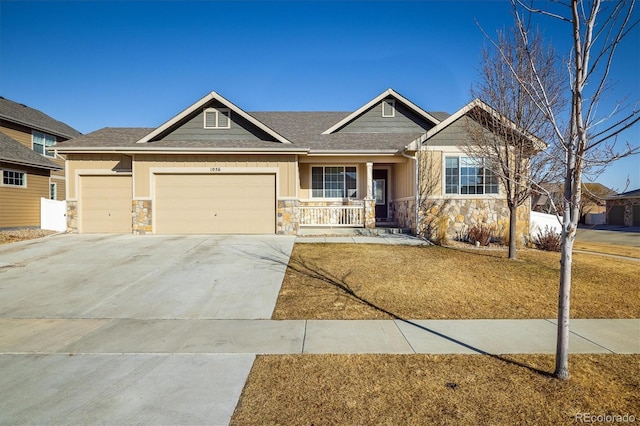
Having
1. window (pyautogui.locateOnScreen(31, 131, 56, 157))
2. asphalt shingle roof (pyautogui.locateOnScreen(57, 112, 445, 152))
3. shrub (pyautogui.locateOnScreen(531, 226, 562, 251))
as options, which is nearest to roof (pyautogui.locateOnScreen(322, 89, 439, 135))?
asphalt shingle roof (pyautogui.locateOnScreen(57, 112, 445, 152))

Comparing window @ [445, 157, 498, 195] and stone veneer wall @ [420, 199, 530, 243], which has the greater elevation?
window @ [445, 157, 498, 195]

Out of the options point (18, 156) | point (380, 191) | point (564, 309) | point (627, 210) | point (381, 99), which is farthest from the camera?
point (627, 210)

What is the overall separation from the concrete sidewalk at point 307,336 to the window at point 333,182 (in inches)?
425

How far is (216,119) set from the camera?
14.1m

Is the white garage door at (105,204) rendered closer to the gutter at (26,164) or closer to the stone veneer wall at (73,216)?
the stone veneer wall at (73,216)

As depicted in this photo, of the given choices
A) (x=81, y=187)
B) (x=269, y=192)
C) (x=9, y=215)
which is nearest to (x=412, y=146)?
(x=269, y=192)

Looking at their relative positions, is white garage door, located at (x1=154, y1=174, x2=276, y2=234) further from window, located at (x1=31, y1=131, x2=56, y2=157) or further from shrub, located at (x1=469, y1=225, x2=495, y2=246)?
window, located at (x1=31, y1=131, x2=56, y2=157)

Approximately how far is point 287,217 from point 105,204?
769cm

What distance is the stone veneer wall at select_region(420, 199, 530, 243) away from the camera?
1294 cm

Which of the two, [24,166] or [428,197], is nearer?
[428,197]

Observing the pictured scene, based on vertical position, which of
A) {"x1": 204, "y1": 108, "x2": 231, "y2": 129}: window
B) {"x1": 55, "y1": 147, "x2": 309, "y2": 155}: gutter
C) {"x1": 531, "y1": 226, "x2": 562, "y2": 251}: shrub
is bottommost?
{"x1": 531, "y1": 226, "x2": 562, "y2": 251}: shrub

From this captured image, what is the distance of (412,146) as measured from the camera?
13031mm

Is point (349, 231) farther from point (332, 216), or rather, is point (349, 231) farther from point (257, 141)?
point (257, 141)

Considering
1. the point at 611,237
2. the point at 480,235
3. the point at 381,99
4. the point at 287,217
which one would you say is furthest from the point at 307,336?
the point at 611,237
